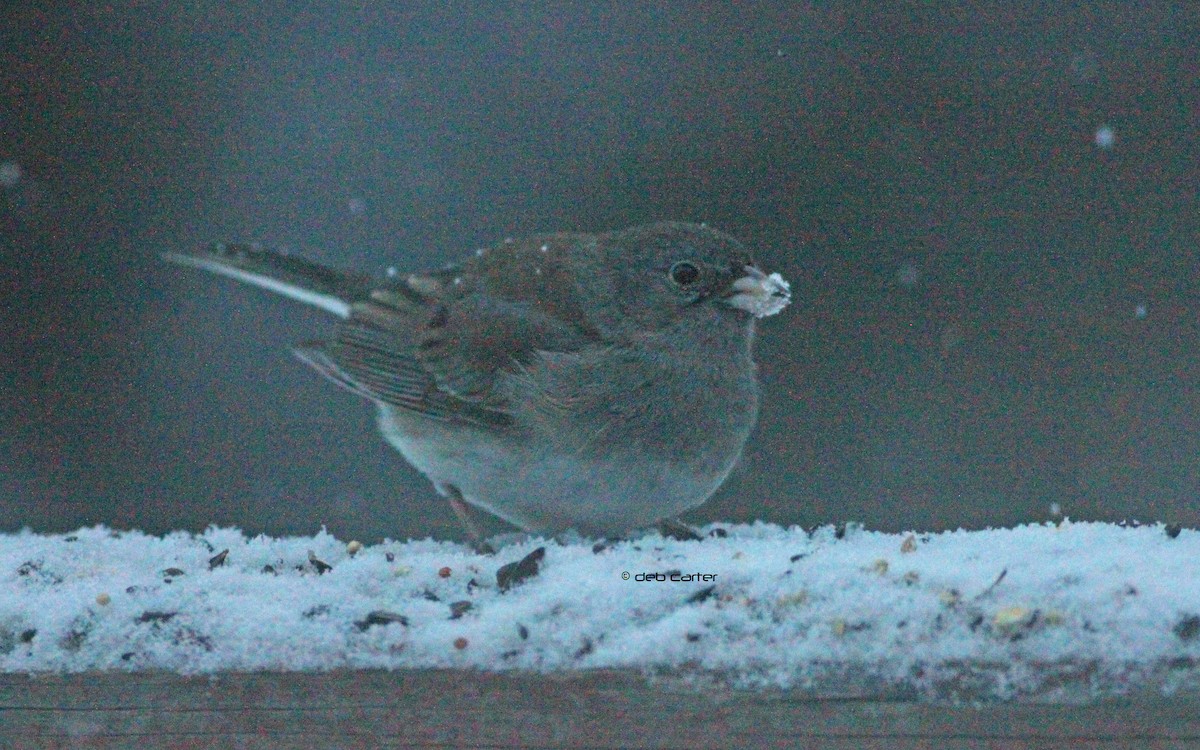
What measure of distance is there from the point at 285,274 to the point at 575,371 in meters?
0.96

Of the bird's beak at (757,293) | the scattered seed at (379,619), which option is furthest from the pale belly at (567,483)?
the scattered seed at (379,619)

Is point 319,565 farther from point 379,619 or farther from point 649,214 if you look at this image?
point 649,214

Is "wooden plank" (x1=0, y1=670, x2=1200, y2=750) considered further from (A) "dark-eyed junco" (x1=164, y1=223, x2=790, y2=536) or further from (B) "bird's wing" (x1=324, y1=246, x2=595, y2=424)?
(B) "bird's wing" (x1=324, y1=246, x2=595, y2=424)

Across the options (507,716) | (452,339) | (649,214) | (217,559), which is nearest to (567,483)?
(452,339)

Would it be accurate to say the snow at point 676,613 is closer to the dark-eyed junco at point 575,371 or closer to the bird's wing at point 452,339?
the dark-eyed junco at point 575,371

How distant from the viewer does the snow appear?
1.92 m

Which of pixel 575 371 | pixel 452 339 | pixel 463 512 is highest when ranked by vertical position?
pixel 452 339

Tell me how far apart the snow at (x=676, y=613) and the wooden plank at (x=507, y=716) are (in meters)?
0.03

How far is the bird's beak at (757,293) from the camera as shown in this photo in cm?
312

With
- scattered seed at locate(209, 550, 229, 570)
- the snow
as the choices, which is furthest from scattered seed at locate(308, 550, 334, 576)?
scattered seed at locate(209, 550, 229, 570)

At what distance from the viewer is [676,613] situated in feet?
6.75

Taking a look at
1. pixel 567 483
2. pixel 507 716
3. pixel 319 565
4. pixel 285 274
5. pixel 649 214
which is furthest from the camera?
pixel 649 214

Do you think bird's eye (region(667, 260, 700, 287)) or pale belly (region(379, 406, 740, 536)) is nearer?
pale belly (region(379, 406, 740, 536))

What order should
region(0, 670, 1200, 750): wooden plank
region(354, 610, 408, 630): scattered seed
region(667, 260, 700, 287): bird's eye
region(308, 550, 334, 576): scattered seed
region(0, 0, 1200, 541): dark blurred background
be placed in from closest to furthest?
region(0, 670, 1200, 750): wooden plank < region(354, 610, 408, 630): scattered seed < region(308, 550, 334, 576): scattered seed < region(667, 260, 700, 287): bird's eye < region(0, 0, 1200, 541): dark blurred background
